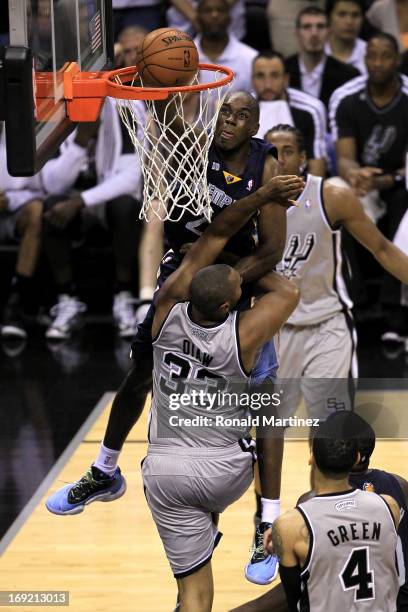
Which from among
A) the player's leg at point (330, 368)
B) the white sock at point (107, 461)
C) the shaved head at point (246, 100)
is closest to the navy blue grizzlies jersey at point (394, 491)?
the white sock at point (107, 461)

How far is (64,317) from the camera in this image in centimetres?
838

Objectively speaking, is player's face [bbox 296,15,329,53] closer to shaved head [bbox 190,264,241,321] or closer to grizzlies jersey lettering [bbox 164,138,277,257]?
grizzlies jersey lettering [bbox 164,138,277,257]

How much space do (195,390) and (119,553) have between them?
4.76ft

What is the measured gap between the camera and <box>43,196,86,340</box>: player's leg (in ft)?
27.1

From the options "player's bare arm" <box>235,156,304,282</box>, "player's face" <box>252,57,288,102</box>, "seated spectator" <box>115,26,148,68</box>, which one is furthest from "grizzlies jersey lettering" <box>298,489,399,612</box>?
"seated spectator" <box>115,26,148,68</box>

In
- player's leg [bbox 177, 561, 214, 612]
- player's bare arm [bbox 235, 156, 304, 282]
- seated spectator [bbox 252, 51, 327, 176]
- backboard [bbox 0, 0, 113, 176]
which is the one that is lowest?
player's leg [bbox 177, 561, 214, 612]

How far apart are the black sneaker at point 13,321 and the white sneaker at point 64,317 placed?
0.20 metres

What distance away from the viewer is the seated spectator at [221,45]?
340 inches

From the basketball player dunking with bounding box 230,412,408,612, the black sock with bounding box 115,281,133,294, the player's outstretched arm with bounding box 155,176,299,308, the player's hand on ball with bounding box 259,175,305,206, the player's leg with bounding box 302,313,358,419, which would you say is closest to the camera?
the basketball player dunking with bounding box 230,412,408,612

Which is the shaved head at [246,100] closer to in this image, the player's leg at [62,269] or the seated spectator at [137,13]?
the player's leg at [62,269]

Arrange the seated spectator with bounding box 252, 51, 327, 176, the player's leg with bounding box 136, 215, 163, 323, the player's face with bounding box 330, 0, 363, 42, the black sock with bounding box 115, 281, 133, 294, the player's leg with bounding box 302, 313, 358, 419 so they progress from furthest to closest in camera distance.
→ the player's face with bounding box 330, 0, 363, 42 → the black sock with bounding box 115, 281, 133, 294 → the player's leg with bounding box 136, 215, 163, 323 → the seated spectator with bounding box 252, 51, 327, 176 → the player's leg with bounding box 302, 313, 358, 419

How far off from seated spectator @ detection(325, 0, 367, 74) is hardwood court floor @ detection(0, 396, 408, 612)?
13.1 ft

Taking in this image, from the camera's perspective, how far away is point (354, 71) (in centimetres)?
866

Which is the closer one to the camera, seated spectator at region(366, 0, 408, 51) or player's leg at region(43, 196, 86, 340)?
player's leg at region(43, 196, 86, 340)
